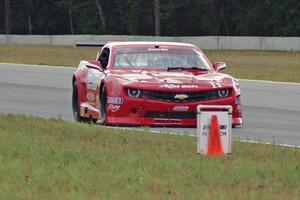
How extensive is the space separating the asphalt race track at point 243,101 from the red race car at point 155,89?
12.4 inches

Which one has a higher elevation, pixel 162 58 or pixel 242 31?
pixel 162 58

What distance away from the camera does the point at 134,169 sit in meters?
9.60

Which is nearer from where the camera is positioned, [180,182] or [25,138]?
[180,182]

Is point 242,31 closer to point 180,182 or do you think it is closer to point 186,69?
point 186,69

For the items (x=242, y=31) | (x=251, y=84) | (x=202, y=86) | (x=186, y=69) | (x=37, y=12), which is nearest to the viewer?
(x=202, y=86)

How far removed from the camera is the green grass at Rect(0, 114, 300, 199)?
833 cm

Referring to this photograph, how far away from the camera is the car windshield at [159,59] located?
16.2 metres

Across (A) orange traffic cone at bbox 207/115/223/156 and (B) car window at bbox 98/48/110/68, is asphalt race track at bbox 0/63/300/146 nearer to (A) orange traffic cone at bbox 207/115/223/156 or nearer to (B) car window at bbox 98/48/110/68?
(B) car window at bbox 98/48/110/68

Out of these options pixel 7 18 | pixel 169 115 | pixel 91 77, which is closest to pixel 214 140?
pixel 169 115

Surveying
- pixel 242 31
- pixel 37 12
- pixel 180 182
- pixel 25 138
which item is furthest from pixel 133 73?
pixel 37 12

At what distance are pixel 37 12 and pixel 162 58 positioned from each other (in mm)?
75800

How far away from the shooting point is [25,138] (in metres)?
12.2

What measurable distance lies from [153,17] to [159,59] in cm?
6523

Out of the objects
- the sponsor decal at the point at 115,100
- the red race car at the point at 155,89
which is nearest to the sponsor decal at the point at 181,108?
the red race car at the point at 155,89
